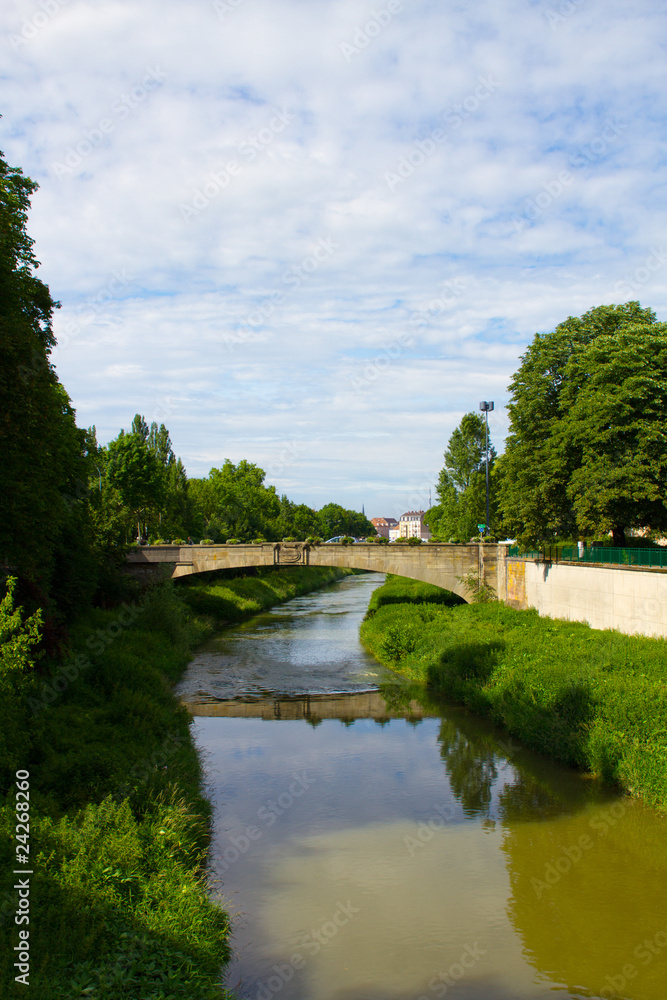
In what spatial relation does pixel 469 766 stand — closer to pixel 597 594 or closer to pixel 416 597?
pixel 597 594

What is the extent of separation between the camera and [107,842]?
11.1m

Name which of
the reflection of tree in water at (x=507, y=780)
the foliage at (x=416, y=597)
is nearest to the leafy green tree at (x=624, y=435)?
the reflection of tree in water at (x=507, y=780)

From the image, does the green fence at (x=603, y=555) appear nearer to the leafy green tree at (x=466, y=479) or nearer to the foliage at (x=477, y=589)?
the foliage at (x=477, y=589)

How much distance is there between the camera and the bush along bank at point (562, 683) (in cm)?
1673

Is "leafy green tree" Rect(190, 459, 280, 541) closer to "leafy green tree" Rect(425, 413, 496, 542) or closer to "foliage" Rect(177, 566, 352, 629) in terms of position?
"foliage" Rect(177, 566, 352, 629)

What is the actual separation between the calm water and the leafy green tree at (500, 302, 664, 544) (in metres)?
9.54

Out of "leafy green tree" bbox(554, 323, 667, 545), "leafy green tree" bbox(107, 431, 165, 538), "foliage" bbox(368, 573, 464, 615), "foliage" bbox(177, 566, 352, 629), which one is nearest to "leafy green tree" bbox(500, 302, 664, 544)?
"leafy green tree" bbox(554, 323, 667, 545)

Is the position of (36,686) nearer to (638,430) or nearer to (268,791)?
(268,791)

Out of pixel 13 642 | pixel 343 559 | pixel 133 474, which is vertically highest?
pixel 133 474

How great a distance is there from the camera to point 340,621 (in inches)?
1906

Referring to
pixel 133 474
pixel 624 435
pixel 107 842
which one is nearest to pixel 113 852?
pixel 107 842

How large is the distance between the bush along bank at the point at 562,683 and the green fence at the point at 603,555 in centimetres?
259

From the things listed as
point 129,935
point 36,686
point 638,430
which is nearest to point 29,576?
point 36,686

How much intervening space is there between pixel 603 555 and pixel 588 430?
467 centimetres
